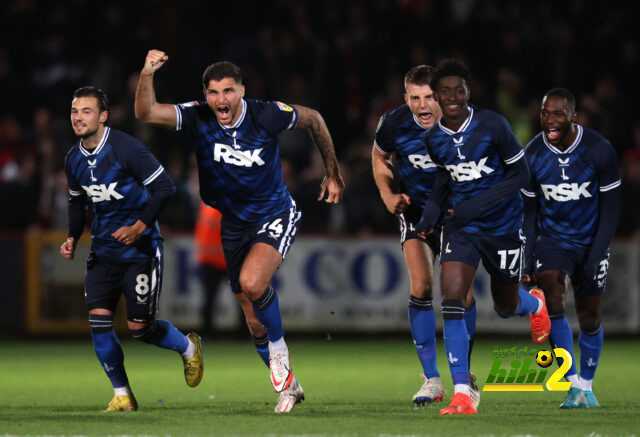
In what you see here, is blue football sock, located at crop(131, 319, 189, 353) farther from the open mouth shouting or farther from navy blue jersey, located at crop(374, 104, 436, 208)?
navy blue jersey, located at crop(374, 104, 436, 208)

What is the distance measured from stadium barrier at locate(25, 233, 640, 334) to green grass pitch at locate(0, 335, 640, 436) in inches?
25.6

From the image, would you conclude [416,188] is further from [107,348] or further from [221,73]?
[107,348]

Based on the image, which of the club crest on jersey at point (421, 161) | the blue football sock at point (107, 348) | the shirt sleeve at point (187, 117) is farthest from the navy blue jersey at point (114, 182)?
the club crest on jersey at point (421, 161)

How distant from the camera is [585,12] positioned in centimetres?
1719

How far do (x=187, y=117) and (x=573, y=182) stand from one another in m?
2.58

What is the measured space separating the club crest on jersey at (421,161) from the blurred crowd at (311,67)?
20.1ft

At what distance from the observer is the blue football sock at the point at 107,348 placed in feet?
25.9

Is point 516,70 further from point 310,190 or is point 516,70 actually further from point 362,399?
point 362,399

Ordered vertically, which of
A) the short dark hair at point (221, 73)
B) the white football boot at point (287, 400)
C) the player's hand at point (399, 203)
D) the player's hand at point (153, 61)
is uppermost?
the player's hand at point (153, 61)

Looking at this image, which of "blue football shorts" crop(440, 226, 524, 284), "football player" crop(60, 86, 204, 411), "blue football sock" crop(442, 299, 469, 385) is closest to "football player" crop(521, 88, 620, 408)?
"blue football shorts" crop(440, 226, 524, 284)

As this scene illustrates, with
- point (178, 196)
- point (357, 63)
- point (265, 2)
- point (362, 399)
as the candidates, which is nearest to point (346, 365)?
point (362, 399)

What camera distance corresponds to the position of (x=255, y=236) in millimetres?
7992

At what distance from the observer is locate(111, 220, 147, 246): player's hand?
7.70 meters

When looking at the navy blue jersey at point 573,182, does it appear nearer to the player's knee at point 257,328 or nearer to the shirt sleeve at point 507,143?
the shirt sleeve at point 507,143
